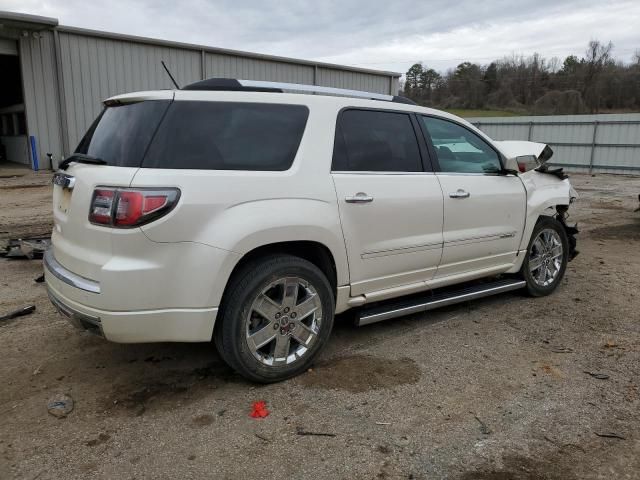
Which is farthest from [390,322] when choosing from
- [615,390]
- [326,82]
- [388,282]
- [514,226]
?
[326,82]

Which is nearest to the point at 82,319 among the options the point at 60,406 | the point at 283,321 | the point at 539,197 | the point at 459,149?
the point at 60,406

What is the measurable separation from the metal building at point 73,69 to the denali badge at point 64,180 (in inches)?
552

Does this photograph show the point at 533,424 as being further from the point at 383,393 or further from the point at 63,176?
the point at 63,176

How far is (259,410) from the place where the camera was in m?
3.14

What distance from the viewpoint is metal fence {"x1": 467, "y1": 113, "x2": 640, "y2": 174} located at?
22.0 m

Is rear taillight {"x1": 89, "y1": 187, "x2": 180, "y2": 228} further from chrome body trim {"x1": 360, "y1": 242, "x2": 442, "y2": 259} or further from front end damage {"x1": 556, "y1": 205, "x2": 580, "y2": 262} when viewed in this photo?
front end damage {"x1": 556, "y1": 205, "x2": 580, "y2": 262}

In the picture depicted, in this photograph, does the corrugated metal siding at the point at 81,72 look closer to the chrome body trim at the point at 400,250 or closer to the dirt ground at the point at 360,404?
the dirt ground at the point at 360,404

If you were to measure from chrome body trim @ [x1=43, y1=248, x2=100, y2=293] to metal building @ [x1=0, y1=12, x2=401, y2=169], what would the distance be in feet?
46.9

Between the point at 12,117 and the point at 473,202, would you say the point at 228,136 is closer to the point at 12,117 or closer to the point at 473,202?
the point at 473,202

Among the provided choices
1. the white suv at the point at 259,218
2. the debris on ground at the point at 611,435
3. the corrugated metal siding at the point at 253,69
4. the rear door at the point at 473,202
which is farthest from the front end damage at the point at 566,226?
the corrugated metal siding at the point at 253,69

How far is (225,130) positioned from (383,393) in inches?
77.0

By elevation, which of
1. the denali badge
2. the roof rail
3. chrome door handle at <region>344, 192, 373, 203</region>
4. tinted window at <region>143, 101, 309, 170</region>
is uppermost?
the roof rail

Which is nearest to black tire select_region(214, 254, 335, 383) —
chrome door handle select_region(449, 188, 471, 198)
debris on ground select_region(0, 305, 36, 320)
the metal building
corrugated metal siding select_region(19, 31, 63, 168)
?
chrome door handle select_region(449, 188, 471, 198)

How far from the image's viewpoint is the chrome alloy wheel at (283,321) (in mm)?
3320
